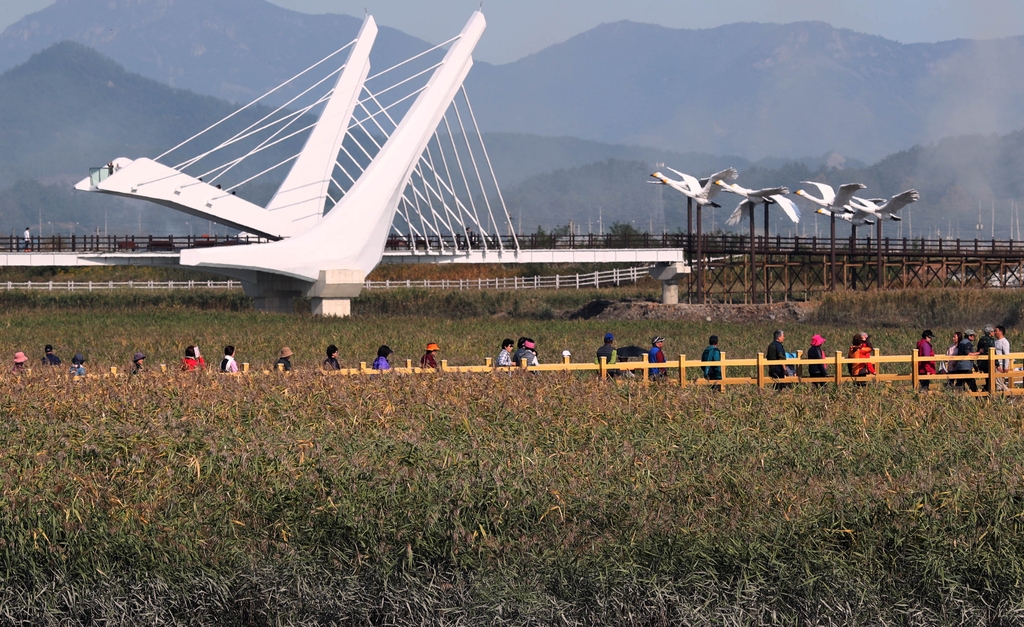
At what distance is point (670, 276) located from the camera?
2933 inches

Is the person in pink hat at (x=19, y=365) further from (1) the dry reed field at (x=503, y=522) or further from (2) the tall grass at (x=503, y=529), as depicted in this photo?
(2) the tall grass at (x=503, y=529)

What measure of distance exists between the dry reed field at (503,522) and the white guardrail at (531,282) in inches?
2610

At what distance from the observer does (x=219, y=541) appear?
12.1 m

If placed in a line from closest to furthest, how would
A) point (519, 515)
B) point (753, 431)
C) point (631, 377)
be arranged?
point (519, 515) < point (753, 431) < point (631, 377)

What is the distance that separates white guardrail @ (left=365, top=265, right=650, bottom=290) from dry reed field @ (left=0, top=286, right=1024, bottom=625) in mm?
66289

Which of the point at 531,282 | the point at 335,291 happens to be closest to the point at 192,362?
the point at 335,291

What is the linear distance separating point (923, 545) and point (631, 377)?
8238 millimetres

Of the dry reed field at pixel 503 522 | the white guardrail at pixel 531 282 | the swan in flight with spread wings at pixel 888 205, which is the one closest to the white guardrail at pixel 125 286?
the white guardrail at pixel 531 282

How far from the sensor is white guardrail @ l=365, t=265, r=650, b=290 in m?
83.9

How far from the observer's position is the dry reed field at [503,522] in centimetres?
1161

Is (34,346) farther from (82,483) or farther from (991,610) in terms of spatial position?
(991,610)

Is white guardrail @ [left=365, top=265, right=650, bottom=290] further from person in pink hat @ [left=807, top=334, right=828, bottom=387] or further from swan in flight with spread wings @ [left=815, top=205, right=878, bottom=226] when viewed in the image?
person in pink hat @ [left=807, top=334, right=828, bottom=387]

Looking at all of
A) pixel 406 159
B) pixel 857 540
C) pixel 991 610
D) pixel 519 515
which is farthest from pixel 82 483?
pixel 406 159

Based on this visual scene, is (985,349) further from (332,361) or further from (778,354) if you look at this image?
(332,361)
